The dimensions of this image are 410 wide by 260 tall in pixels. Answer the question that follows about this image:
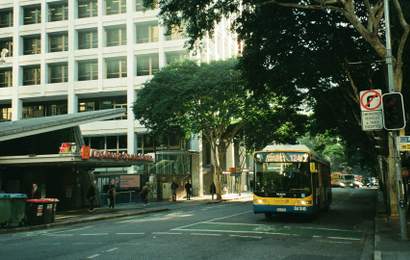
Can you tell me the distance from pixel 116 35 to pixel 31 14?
10885 millimetres

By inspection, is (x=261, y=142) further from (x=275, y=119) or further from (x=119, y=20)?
(x=119, y=20)

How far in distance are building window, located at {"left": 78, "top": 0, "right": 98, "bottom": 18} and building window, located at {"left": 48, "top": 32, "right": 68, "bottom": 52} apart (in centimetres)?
296

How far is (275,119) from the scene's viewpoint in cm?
3403

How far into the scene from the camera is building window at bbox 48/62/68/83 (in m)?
55.5

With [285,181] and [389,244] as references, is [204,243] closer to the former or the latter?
[389,244]

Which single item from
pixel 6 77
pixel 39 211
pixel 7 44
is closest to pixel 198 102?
pixel 39 211

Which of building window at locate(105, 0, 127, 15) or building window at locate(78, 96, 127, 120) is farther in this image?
building window at locate(105, 0, 127, 15)

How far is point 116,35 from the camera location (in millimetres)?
54375

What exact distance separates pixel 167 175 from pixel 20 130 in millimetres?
22838

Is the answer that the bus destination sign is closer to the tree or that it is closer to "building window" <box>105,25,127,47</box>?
the tree

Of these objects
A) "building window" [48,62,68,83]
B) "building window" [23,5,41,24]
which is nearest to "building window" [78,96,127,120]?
"building window" [48,62,68,83]

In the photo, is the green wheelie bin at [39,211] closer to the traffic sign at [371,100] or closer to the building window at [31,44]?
the traffic sign at [371,100]

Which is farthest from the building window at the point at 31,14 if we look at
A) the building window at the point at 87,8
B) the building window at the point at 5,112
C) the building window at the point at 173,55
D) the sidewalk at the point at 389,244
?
the sidewalk at the point at 389,244

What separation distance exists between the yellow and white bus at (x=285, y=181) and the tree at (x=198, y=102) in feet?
54.5
